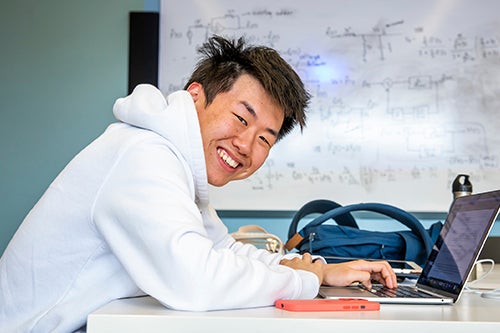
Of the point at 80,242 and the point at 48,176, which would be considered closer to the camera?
the point at 80,242

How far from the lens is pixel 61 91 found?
2979 millimetres

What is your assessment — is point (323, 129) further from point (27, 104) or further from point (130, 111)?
point (130, 111)

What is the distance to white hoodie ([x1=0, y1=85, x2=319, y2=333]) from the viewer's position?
89 cm

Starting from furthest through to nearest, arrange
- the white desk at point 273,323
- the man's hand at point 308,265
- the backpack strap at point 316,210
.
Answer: the backpack strap at point 316,210, the man's hand at point 308,265, the white desk at point 273,323

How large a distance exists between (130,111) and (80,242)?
229mm

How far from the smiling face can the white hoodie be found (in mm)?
161

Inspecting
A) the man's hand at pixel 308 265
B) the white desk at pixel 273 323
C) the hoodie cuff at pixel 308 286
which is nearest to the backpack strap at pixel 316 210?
the man's hand at pixel 308 265

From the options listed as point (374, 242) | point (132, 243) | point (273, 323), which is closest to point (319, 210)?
point (374, 242)

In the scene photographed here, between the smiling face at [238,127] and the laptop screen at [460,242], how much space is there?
0.38 meters

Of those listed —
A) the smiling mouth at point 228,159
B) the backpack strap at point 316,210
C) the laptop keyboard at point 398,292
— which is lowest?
the backpack strap at point 316,210

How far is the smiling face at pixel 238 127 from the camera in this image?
1297 mm

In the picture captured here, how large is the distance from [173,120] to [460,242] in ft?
1.71

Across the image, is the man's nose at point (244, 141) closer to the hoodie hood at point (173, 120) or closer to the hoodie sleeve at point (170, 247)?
the hoodie hood at point (173, 120)

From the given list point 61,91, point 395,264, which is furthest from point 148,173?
point 61,91
